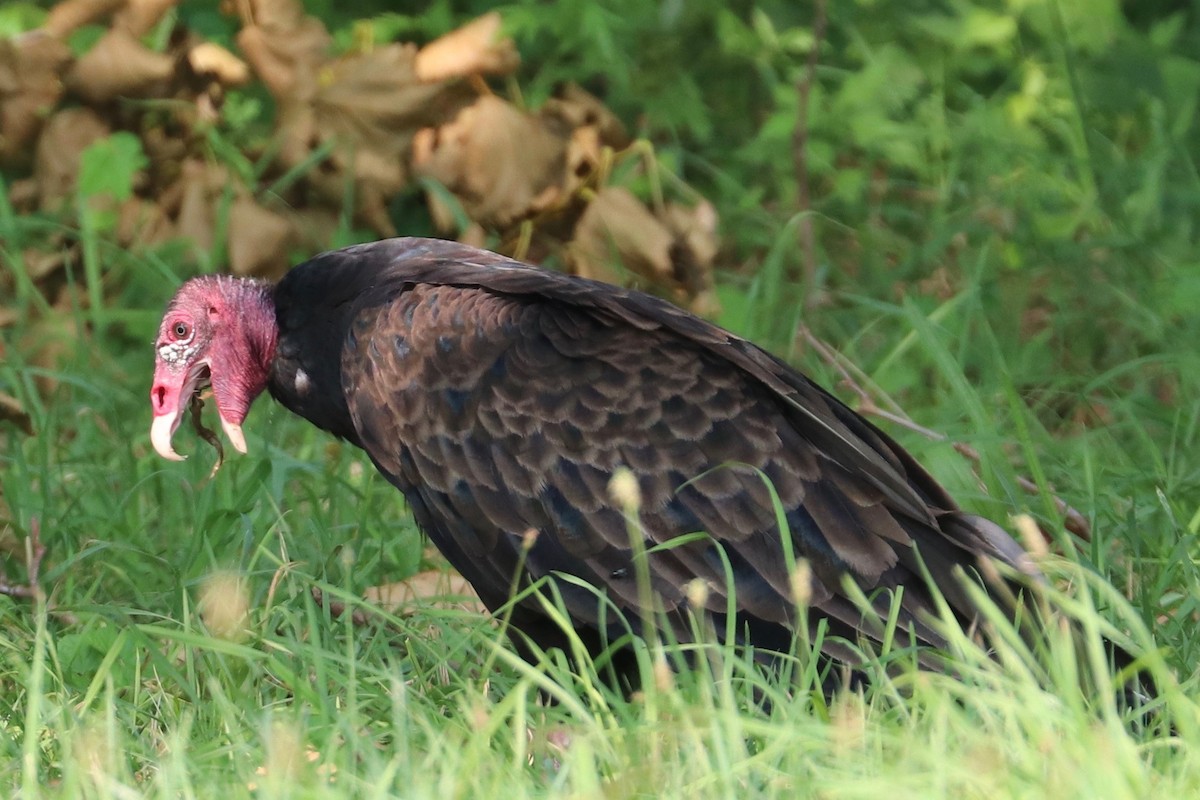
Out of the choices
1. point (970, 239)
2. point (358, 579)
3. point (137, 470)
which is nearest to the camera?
point (358, 579)

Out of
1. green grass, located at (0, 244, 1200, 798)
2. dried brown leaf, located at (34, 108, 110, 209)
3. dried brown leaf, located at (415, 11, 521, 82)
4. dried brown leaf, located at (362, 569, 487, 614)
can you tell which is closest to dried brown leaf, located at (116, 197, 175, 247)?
dried brown leaf, located at (34, 108, 110, 209)

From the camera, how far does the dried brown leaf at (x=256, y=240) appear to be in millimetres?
5039

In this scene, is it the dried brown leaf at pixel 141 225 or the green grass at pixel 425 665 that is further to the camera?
the dried brown leaf at pixel 141 225

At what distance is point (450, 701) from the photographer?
9.41 ft

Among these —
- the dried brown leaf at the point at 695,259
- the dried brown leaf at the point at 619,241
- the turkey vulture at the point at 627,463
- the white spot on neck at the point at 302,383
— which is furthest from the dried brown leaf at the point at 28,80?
the turkey vulture at the point at 627,463

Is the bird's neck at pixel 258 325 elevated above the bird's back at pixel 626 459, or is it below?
below

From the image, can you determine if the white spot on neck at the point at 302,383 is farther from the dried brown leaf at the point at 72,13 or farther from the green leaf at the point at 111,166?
the dried brown leaf at the point at 72,13

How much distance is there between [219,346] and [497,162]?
1.79 metres

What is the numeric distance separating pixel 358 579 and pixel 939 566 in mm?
1177

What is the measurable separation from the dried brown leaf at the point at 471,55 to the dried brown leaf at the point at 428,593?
1.99 meters

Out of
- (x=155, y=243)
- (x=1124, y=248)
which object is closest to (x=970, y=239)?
(x=1124, y=248)

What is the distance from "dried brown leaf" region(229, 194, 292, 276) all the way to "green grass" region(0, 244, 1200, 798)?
27 centimetres

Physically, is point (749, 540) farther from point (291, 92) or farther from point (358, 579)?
point (291, 92)

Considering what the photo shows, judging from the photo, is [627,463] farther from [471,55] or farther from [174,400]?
[471,55]
